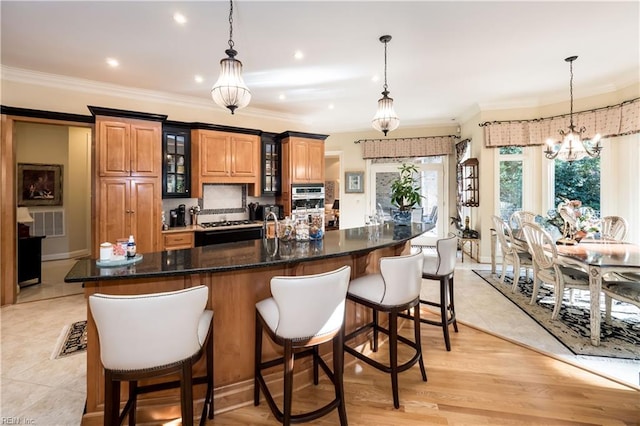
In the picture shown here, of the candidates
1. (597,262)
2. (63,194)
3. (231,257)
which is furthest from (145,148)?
(597,262)

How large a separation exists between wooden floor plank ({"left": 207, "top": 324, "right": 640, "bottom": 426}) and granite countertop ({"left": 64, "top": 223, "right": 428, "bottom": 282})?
3.25 ft

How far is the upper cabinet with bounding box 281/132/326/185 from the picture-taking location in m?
5.52

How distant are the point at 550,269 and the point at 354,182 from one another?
15.5 ft

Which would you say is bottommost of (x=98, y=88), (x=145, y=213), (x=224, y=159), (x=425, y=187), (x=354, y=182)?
(x=145, y=213)

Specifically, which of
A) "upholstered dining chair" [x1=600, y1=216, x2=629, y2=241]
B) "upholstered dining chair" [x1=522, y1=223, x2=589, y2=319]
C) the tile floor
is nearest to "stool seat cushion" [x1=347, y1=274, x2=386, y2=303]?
the tile floor

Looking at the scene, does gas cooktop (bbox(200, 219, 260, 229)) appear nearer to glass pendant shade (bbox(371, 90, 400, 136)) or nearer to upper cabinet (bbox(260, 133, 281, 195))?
upper cabinet (bbox(260, 133, 281, 195))

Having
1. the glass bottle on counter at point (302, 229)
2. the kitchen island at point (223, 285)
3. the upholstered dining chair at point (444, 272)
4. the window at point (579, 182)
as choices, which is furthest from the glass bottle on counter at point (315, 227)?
the window at point (579, 182)

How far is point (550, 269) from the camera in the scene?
3.53 metres

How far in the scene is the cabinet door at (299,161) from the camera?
5.54 metres

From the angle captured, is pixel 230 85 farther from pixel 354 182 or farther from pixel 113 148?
pixel 354 182

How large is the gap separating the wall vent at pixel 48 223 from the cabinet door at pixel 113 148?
12.2ft

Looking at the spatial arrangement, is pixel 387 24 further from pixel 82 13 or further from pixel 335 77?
pixel 82 13

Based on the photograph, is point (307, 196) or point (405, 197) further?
point (307, 196)

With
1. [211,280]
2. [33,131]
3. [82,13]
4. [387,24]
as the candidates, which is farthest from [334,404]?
[33,131]
